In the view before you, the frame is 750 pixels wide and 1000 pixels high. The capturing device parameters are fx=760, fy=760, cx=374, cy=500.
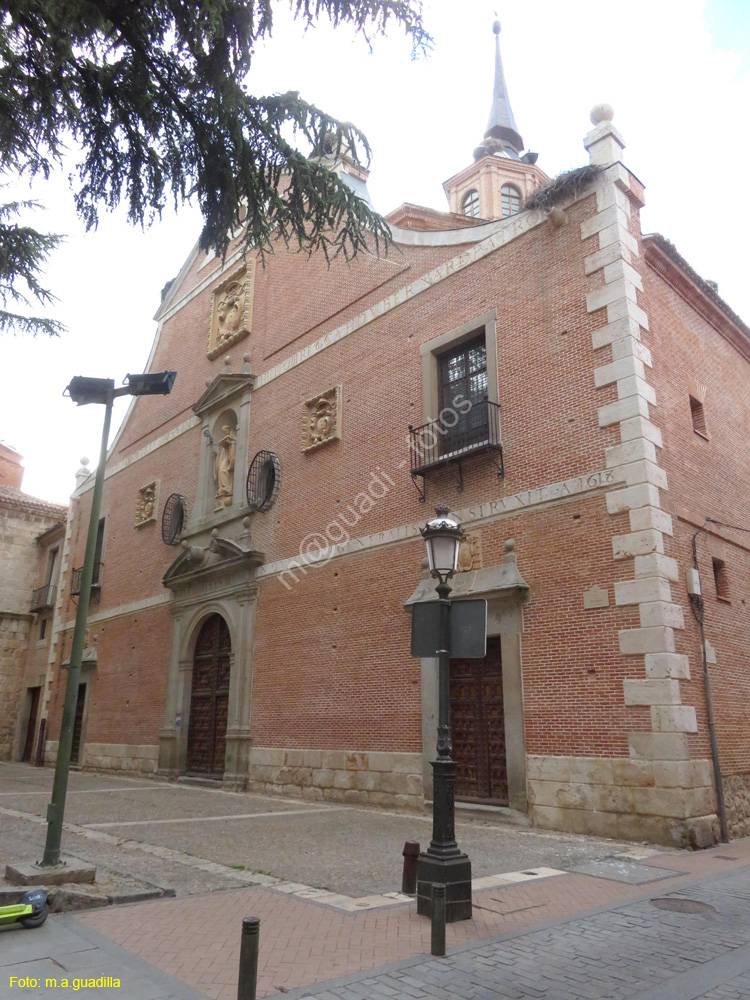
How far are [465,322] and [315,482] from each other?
14.5 feet

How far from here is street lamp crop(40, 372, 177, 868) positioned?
6.35 m

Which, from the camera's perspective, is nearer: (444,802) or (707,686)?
(444,802)

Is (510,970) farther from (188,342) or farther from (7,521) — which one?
(7,521)

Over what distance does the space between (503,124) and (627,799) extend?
1455 inches

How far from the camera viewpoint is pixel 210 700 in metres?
16.8

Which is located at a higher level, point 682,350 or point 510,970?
point 682,350

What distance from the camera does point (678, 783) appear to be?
8.69 metres

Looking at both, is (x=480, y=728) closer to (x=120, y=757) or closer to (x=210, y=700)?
(x=210, y=700)

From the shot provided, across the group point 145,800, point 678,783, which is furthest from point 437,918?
point 145,800

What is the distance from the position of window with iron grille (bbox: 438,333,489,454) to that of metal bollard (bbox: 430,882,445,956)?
27.6ft

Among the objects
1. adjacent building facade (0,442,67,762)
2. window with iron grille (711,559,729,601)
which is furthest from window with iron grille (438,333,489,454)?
adjacent building facade (0,442,67,762)

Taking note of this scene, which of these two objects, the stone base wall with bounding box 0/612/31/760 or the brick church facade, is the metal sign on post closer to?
the brick church facade

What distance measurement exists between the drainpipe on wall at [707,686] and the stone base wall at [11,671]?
23.6m

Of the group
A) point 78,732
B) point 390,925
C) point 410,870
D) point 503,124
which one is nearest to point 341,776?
point 410,870
